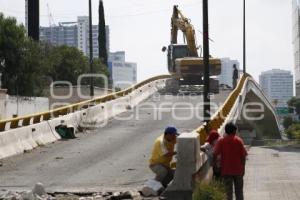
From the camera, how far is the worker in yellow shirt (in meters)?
12.2

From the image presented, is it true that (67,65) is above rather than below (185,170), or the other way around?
above

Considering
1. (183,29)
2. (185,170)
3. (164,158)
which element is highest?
(183,29)

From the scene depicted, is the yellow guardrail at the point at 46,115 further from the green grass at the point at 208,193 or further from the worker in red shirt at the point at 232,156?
the green grass at the point at 208,193

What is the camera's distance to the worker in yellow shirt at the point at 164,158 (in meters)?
12.2

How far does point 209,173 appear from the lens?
45.5 feet

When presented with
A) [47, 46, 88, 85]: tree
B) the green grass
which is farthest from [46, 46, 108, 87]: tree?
the green grass

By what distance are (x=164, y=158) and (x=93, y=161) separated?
591 centimetres

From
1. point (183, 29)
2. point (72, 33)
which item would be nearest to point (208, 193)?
point (183, 29)

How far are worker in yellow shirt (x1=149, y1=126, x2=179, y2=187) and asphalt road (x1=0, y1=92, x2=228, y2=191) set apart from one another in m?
1.44

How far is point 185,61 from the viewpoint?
52250 mm

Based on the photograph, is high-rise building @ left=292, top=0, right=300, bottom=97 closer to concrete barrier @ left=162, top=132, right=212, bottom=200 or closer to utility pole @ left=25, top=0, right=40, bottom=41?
utility pole @ left=25, top=0, right=40, bottom=41

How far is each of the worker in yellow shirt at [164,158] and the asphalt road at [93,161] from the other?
1.44 meters

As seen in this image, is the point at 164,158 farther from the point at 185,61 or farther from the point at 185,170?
the point at 185,61

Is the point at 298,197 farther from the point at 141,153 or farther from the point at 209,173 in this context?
the point at 141,153
